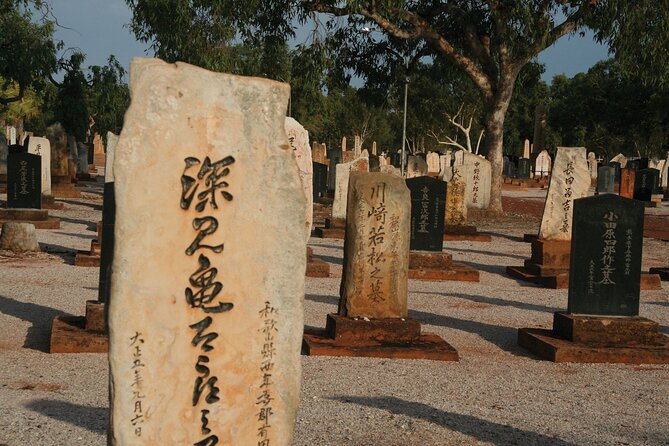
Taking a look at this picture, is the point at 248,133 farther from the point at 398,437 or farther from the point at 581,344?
the point at 581,344

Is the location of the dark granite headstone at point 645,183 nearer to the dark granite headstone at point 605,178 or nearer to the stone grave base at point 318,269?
the dark granite headstone at point 605,178

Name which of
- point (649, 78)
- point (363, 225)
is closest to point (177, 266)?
point (363, 225)

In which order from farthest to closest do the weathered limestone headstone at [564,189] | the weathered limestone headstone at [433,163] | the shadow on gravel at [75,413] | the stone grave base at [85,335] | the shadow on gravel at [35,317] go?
the weathered limestone headstone at [433,163] < the weathered limestone headstone at [564,189] < the shadow on gravel at [35,317] < the stone grave base at [85,335] < the shadow on gravel at [75,413]

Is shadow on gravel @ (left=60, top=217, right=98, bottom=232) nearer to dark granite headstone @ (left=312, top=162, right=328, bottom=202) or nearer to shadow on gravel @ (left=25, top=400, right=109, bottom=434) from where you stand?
dark granite headstone @ (left=312, top=162, right=328, bottom=202)

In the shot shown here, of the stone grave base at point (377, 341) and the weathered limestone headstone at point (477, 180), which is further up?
the weathered limestone headstone at point (477, 180)

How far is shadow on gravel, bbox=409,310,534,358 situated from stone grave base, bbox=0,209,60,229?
9.47m

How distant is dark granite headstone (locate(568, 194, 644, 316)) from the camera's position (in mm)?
8680

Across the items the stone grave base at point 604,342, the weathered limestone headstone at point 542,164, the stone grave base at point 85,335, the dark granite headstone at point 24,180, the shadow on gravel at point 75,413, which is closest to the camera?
the shadow on gravel at point 75,413

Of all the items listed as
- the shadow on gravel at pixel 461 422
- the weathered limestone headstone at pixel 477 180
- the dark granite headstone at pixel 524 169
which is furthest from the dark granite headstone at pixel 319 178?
the dark granite headstone at pixel 524 169

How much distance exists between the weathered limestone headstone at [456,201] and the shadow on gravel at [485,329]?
7696mm

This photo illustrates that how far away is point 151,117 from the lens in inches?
139

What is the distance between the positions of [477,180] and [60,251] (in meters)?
12.1

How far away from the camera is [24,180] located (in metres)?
17.2

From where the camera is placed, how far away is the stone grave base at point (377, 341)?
8078 millimetres
